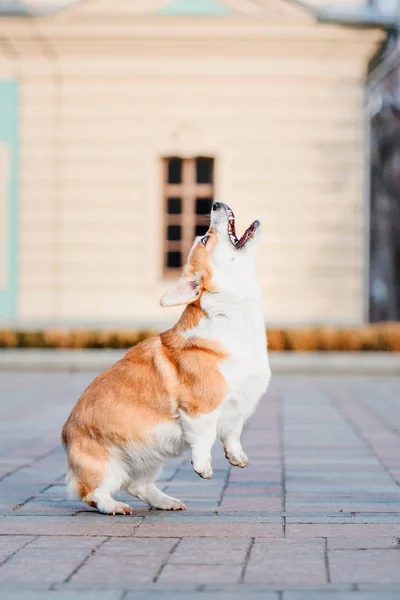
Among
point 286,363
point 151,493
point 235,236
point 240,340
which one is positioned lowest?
point 286,363

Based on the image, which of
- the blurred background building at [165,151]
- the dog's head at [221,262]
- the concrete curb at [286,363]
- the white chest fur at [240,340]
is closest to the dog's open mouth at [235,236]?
the dog's head at [221,262]

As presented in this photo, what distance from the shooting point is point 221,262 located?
557 cm

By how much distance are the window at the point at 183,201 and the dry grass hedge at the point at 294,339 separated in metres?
2.36

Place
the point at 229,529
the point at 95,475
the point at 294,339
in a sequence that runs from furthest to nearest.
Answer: the point at 294,339
the point at 95,475
the point at 229,529

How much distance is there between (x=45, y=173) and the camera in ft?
Answer: 67.3

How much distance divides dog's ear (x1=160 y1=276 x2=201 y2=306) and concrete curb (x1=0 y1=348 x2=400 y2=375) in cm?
1156

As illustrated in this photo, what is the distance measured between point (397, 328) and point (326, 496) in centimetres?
1266

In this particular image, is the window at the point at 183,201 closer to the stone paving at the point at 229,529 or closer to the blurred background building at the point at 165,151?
the blurred background building at the point at 165,151

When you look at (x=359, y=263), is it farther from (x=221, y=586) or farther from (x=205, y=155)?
(x=221, y=586)

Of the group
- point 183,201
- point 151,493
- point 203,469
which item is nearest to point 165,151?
point 183,201

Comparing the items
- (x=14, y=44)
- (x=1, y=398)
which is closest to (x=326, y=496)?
(x=1, y=398)

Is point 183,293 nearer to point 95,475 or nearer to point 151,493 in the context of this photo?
point 95,475

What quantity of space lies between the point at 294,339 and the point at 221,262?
1311 cm

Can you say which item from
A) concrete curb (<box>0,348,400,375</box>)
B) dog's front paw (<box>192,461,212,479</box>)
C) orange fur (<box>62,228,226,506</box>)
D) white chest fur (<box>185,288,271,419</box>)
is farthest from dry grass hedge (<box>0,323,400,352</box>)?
dog's front paw (<box>192,461,212,479</box>)
